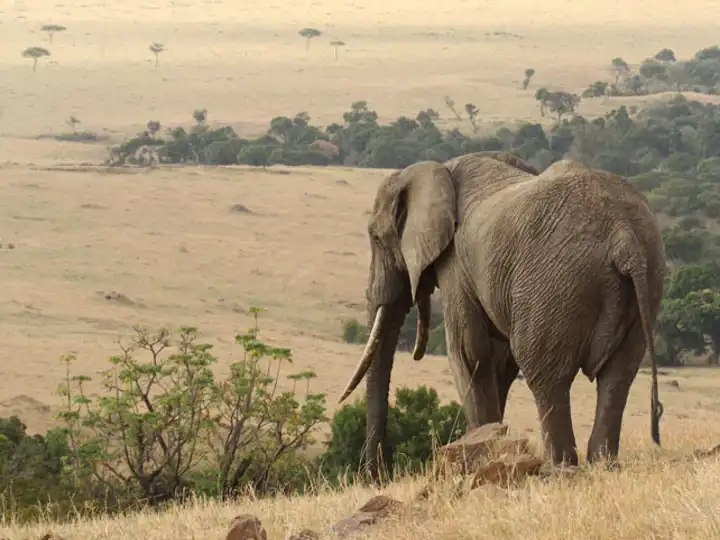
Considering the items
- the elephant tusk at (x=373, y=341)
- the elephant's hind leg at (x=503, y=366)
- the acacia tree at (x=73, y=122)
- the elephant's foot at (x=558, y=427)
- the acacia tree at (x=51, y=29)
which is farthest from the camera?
the acacia tree at (x=51, y=29)

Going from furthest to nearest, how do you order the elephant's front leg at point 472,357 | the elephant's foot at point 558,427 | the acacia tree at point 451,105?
the acacia tree at point 451,105
the elephant's front leg at point 472,357
the elephant's foot at point 558,427

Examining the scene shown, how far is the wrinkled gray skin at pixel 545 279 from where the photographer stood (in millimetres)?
7570

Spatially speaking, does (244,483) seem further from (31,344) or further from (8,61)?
(8,61)

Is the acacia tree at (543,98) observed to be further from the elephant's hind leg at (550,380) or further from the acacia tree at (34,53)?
the elephant's hind leg at (550,380)

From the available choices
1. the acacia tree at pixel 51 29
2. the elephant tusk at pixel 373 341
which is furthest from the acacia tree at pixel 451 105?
the elephant tusk at pixel 373 341

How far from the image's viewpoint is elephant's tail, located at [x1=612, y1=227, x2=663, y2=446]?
24.2 ft

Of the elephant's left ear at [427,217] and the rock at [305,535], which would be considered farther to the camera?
the elephant's left ear at [427,217]

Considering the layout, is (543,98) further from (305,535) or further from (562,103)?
(305,535)

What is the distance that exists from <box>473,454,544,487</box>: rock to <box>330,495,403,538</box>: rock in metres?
0.50

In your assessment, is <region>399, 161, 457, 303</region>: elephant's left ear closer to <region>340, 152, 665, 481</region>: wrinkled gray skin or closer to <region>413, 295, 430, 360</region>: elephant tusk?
<region>340, 152, 665, 481</region>: wrinkled gray skin

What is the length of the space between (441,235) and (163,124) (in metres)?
68.6

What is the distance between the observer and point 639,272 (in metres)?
7.40

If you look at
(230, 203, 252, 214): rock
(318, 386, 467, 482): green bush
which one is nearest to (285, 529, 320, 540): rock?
(318, 386, 467, 482): green bush

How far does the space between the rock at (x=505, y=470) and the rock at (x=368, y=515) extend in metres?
0.50
